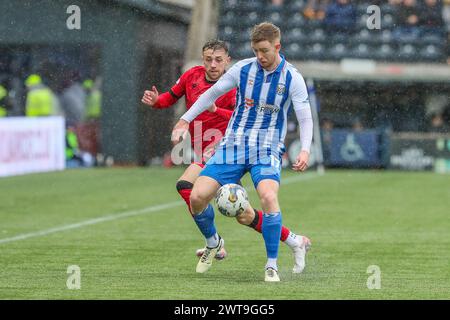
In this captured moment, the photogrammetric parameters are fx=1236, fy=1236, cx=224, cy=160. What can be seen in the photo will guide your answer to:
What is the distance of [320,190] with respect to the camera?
19969 mm

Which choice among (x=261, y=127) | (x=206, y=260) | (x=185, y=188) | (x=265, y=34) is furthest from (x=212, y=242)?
(x=265, y=34)

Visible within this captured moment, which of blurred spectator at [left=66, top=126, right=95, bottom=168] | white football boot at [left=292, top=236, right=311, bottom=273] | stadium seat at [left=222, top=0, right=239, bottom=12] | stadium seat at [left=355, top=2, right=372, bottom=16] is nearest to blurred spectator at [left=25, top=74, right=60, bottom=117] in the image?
blurred spectator at [left=66, top=126, right=95, bottom=168]

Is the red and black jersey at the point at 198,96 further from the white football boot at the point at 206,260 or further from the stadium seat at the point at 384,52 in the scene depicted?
the stadium seat at the point at 384,52

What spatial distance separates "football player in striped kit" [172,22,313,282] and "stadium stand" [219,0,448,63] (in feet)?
67.1

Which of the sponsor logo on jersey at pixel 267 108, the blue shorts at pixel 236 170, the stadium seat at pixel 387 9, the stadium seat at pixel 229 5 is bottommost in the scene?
the blue shorts at pixel 236 170

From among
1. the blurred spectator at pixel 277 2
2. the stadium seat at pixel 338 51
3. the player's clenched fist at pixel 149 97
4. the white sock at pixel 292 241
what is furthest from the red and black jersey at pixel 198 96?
the blurred spectator at pixel 277 2

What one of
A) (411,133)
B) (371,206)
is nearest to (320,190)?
(371,206)

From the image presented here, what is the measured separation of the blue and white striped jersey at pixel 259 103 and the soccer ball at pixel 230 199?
0.86 feet

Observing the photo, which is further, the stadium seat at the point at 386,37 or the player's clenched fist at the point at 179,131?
the stadium seat at the point at 386,37

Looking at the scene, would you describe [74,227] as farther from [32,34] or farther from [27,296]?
[32,34]

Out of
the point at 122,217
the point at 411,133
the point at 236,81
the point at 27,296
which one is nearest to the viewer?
the point at 27,296

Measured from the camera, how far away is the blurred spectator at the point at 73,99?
30.1m

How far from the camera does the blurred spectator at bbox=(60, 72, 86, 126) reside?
30125mm

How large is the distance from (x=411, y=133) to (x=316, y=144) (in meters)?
2.89
